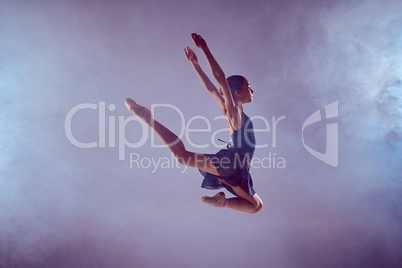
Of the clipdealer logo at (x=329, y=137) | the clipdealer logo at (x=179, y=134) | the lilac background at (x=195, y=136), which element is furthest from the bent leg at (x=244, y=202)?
the clipdealer logo at (x=329, y=137)

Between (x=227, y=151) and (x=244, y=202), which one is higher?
(x=227, y=151)

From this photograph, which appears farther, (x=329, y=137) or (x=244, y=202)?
(x=329, y=137)

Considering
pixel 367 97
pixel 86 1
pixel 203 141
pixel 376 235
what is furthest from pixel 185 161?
pixel 376 235

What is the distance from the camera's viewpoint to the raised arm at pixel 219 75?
251 cm

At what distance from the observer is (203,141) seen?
5152mm

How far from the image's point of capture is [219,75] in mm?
2502

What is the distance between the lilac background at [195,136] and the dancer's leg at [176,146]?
2318 mm

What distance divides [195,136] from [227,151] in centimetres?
242

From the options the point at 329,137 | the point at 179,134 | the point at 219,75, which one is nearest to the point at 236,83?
the point at 219,75

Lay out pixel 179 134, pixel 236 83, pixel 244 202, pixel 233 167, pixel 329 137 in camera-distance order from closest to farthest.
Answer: pixel 233 167 < pixel 244 202 < pixel 236 83 < pixel 179 134 < pixel 329 137

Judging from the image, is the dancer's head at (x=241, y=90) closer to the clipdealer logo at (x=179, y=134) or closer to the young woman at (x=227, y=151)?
the young woman at (x=227, y=151)

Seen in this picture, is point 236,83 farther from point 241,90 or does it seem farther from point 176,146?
point 176,146

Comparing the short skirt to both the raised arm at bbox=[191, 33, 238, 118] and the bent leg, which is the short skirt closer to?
the bent leg

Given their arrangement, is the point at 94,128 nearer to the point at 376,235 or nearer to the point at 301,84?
the point at 301,84
